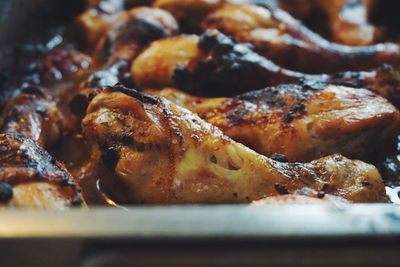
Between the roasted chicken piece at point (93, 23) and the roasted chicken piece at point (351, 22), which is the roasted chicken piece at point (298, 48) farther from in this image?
the roasted chicken piece at point (93, 23)

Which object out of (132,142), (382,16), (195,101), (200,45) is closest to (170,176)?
(132,142)

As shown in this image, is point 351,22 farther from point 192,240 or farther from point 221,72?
point 192,240

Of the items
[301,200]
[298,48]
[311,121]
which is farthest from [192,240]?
[298,48]

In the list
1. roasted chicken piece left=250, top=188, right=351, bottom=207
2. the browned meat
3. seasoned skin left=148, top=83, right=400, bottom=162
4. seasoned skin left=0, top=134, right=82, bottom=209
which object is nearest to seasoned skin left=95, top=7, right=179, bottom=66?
the browned meat

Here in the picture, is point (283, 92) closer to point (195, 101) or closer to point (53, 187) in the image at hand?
point (195, 101)

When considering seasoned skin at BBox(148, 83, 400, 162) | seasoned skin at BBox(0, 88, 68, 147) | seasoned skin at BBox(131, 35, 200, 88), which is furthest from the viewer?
seasoned skin at BBox(131, 35, 200, 88)

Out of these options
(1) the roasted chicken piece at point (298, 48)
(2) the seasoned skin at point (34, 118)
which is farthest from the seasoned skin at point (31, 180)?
(1) the roasted chicken piece at point (298, 48)

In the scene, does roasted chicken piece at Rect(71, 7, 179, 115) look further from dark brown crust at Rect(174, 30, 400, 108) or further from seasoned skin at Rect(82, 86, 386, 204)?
seasoned skin at Rect(82, 86, 386, 204)
